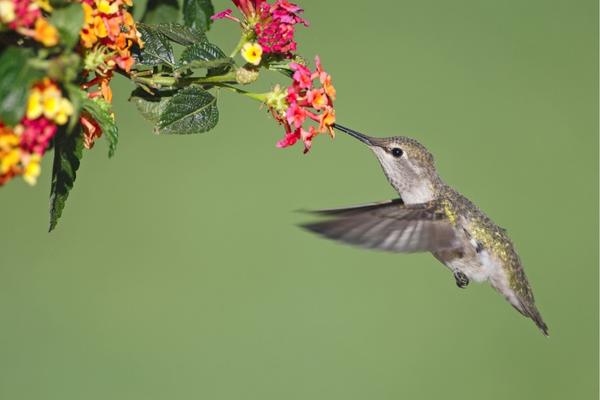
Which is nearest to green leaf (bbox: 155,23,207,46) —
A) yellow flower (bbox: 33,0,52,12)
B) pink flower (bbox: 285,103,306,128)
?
pink flower (bbox: 285,103,306,128)

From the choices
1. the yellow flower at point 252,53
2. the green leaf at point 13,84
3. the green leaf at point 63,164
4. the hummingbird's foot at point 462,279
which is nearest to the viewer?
the green leaf at point 13,84

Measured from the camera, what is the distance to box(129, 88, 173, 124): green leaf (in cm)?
158

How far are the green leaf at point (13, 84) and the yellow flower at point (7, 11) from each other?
0.15 ft

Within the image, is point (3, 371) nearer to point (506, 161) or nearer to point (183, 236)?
point (183, 236)

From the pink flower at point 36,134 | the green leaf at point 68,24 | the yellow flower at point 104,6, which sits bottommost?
the pink flower at point 36,134

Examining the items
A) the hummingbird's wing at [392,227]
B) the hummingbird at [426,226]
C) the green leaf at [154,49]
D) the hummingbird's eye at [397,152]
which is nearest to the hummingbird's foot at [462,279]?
the hummingbird at [426,226]

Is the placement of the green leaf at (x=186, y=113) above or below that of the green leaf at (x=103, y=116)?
above

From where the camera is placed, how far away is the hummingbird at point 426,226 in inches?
70.6

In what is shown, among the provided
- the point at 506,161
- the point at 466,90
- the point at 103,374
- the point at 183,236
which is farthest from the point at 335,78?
the point at 103,374

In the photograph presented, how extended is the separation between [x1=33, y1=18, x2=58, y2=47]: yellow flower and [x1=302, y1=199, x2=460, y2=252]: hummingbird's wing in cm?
65

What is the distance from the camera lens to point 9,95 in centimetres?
113

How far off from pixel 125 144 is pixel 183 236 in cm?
71

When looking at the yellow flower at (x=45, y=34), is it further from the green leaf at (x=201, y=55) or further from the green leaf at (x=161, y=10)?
the green leaf at (x=161, y=10)

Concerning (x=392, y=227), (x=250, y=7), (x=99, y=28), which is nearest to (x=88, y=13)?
(x=99, y=28)
